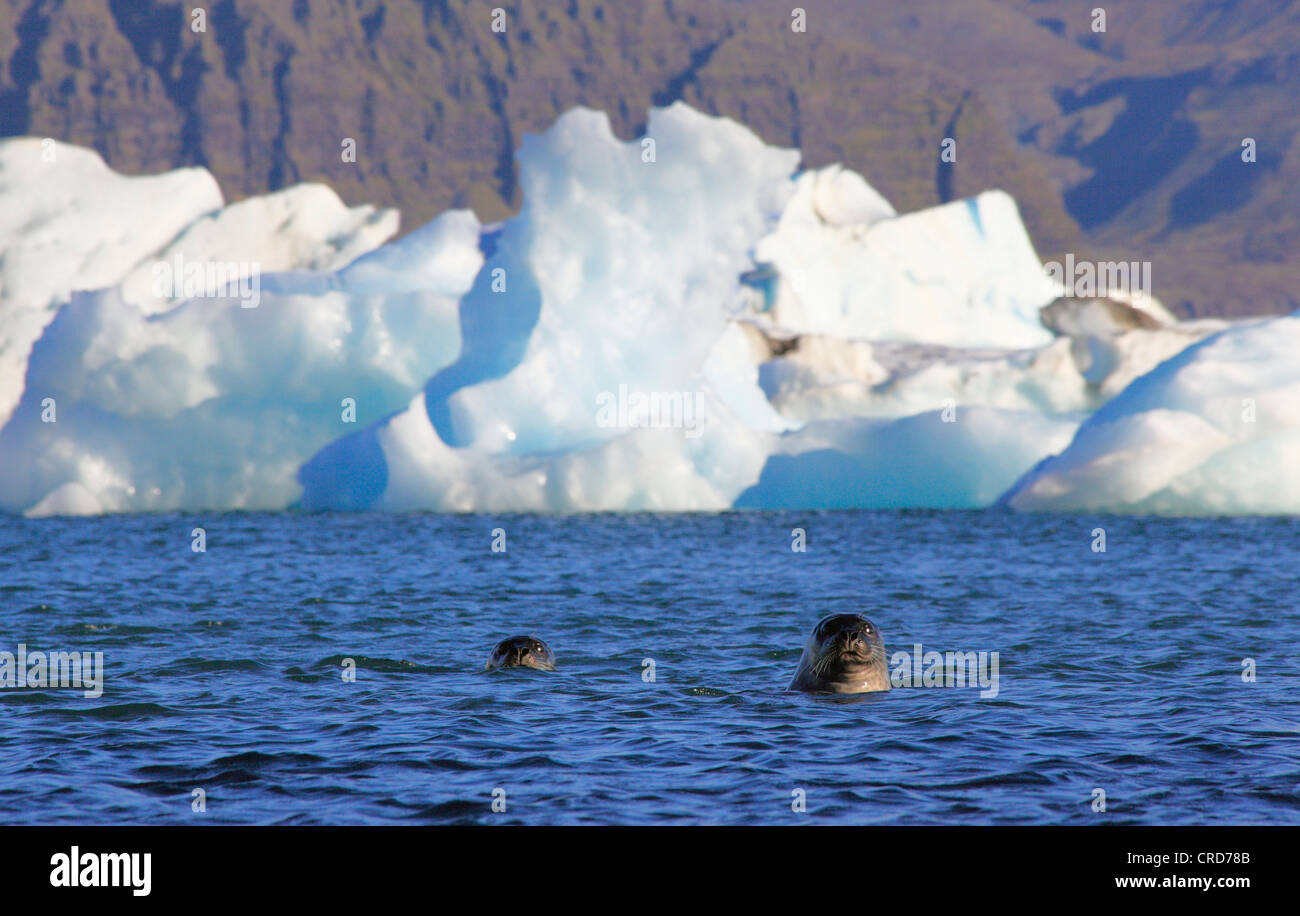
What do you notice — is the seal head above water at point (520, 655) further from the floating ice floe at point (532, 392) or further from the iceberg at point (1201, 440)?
the iceberg at point (1201, 440)

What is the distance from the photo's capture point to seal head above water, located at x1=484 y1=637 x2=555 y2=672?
11602 millimetres

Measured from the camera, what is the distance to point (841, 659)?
1058 centimetres

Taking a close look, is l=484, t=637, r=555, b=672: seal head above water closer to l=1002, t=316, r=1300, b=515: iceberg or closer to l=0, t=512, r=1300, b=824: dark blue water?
l=0, t=512, r=1300, b=824: dark blue water

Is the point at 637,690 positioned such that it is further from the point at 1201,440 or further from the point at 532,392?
the point at 1201,440

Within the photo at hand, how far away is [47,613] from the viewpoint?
1498cm

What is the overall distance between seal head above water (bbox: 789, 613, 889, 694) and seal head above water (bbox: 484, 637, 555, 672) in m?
1.85

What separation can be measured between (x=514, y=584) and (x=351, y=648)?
4.76 meters

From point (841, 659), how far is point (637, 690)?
1.31 metres

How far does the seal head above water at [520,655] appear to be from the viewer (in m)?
11.6

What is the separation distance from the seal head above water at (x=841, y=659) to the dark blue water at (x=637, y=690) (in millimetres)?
185
